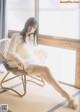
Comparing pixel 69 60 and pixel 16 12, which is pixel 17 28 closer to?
pixel 16 12

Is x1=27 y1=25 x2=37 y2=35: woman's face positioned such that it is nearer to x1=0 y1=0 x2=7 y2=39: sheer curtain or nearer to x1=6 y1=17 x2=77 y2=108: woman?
x1=6 y1=17 x2=77 y2=108: woman

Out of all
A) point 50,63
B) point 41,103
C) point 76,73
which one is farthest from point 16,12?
point 41,103

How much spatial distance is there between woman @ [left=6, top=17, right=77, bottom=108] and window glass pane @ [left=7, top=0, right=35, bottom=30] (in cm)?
71

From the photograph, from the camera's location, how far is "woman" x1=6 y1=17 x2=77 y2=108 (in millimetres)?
2629

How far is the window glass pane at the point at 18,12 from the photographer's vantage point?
137 inches

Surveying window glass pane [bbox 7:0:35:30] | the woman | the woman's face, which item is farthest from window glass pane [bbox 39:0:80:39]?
the woman's face

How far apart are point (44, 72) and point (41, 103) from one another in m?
0.37

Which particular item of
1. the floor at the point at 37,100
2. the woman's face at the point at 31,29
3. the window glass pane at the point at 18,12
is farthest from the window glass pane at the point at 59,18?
the floor at the point at 37,100

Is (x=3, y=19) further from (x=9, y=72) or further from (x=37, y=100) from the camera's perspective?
(x=37, y=100)

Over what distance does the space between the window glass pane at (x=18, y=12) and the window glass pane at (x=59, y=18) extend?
0.22 meters

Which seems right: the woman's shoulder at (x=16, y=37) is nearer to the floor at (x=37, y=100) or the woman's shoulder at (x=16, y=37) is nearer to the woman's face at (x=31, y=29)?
the woman's face at (x=31, y=29)

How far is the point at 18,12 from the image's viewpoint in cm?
365

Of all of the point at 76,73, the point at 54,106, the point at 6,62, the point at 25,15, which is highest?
the point at 25,15

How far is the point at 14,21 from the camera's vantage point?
3.78 meters
